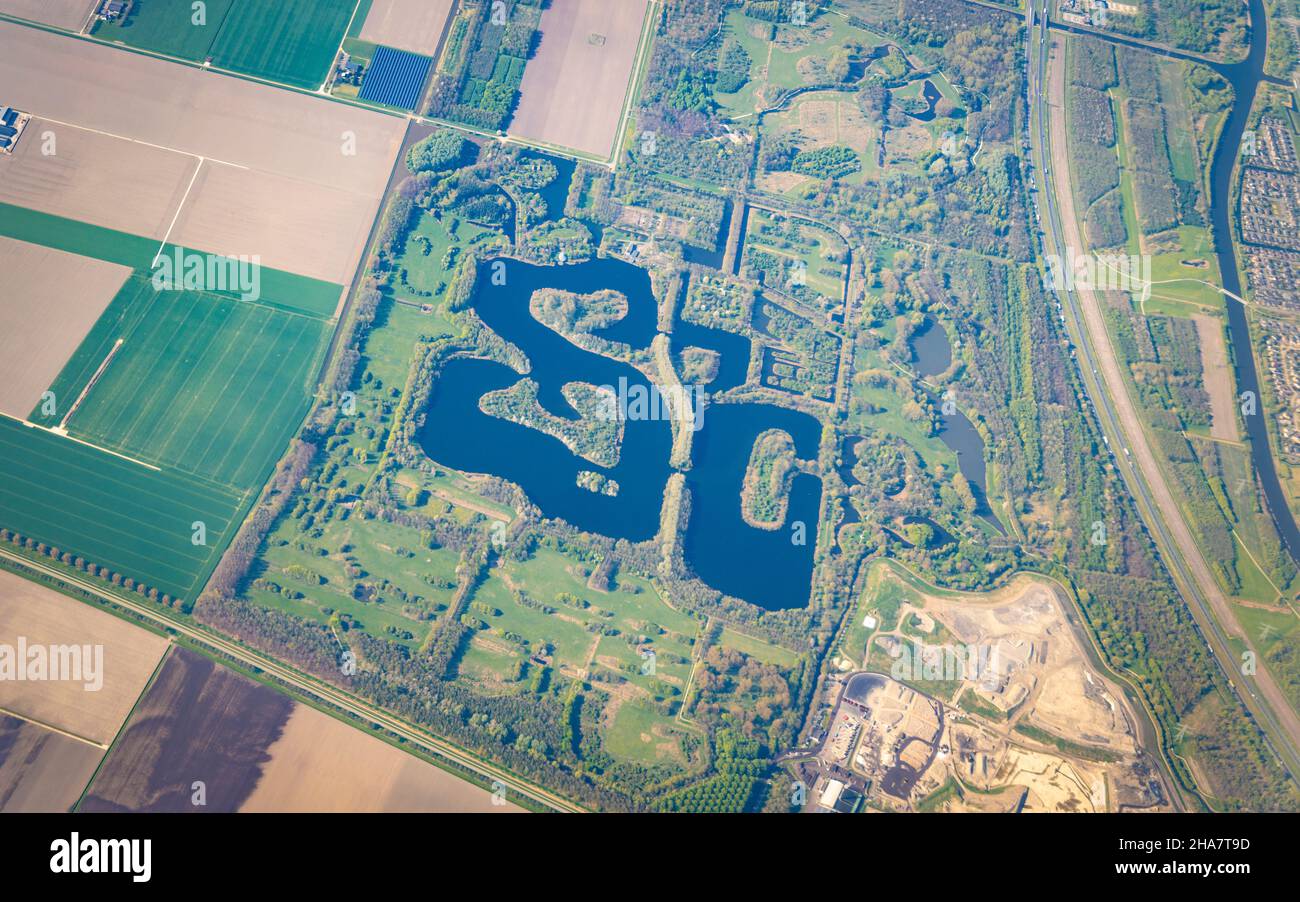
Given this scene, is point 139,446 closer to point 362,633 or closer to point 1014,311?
point 362,633

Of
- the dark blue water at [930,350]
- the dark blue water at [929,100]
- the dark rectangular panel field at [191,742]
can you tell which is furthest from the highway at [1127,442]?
the dark rectangular panel field at [191,742]

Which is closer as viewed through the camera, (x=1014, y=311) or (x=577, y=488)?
(x=577, y=488)

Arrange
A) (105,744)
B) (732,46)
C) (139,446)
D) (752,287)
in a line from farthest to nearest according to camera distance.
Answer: (732,46)
(752,287)
(139,446)
(105,744)

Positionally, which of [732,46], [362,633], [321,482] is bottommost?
[362,633]

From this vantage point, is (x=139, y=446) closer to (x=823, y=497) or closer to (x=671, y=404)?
(x=671, y=404)

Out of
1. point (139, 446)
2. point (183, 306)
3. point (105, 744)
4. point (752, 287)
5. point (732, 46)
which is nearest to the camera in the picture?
point (105, 744)

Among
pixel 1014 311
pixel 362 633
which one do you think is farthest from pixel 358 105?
pixel 1014 311

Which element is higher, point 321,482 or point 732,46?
point 732,46
